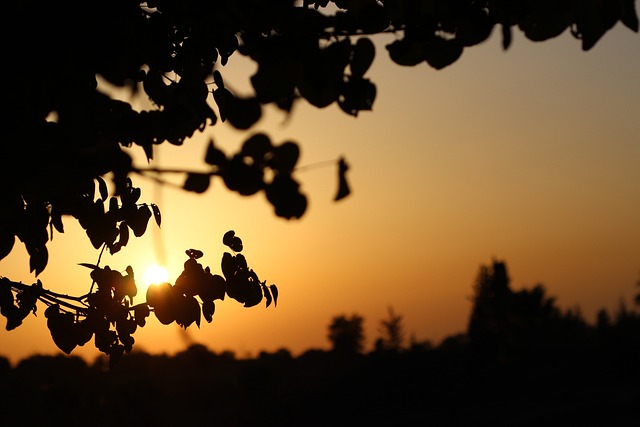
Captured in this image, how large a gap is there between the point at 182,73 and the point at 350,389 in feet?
156

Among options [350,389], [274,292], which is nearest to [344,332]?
[350,389]

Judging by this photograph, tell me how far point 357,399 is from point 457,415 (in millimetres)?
7253

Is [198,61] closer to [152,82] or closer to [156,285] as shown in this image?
[152,82]

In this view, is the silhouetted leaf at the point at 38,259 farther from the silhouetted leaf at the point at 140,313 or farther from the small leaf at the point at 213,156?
the small leaf at the point at 213,156

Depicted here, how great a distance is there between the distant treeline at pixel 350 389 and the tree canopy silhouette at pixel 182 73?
35432 mm

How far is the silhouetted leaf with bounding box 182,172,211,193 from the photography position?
236 centimetres

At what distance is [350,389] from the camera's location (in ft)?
164

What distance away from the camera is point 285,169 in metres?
A: 2.28

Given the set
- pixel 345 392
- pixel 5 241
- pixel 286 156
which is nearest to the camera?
pixel 286 156

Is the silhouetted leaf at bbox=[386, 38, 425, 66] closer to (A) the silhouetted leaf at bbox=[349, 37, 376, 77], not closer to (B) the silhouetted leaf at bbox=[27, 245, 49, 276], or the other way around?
(A) the silhouetted leaf at bbox=[349, 37, 376, 77]

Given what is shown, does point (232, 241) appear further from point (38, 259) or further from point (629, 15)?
point (629, 15)

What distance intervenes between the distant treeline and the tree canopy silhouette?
3543 cm

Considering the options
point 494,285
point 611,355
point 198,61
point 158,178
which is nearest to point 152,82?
point 198,61

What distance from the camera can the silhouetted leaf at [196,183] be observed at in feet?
7.74
